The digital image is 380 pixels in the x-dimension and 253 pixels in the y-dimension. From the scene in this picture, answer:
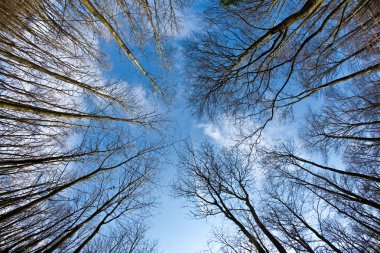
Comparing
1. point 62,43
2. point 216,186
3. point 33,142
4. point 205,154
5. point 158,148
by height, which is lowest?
point 33,142

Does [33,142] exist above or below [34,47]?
below

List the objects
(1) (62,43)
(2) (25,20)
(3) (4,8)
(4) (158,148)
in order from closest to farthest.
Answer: (3) (4,8) → (2) (25,20) → (1) (62,43) → (4) (158,148)

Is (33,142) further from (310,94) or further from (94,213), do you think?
(310,94)

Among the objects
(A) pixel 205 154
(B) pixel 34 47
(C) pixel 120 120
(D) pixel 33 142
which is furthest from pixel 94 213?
(A) pixel 205 154

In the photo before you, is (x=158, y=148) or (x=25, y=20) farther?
(x=158, y=148)

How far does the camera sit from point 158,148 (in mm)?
6402

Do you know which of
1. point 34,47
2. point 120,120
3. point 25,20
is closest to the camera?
point 25,20

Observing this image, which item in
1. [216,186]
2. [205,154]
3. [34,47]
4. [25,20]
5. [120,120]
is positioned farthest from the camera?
[205,154]

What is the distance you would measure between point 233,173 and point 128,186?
5.09m

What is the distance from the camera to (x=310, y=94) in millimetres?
4617

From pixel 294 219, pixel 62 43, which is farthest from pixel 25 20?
pixel 294 219

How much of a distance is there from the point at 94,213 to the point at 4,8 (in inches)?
208

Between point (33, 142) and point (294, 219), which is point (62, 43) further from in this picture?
point (294, 219)

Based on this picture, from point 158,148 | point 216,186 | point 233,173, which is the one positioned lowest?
point 158,148
